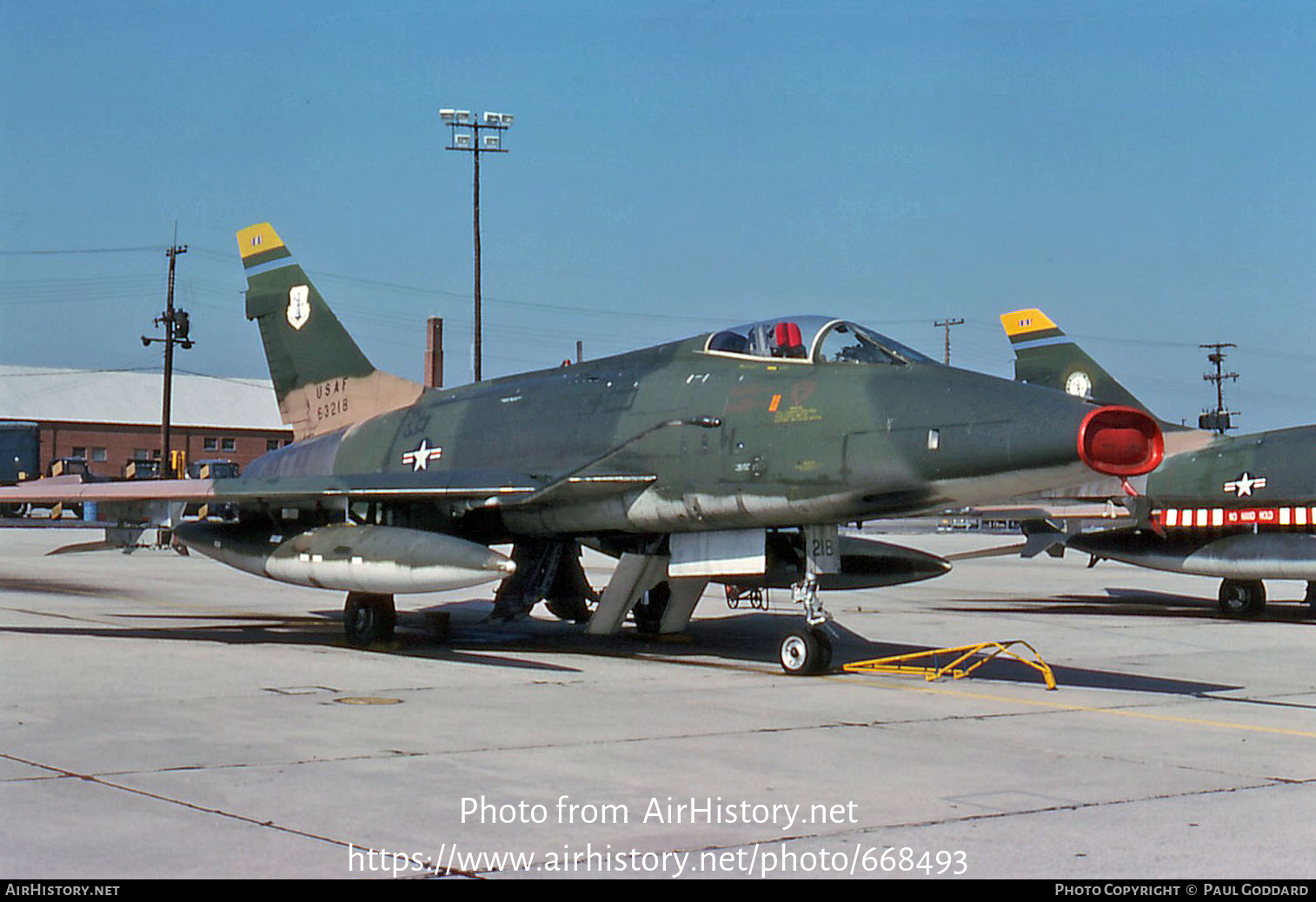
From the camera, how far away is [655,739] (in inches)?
334

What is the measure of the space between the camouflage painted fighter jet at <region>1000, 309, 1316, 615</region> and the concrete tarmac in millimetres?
3987

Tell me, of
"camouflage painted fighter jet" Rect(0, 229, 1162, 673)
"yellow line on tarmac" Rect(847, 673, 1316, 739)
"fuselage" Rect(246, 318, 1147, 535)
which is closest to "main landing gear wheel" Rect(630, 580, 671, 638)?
"camouflage painted fighter jet" Rect(0, 229, 1162, 673)

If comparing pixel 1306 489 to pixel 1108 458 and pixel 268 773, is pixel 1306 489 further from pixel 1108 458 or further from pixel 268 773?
pixel 268 773

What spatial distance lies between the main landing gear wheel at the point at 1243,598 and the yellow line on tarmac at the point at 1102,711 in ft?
35.5

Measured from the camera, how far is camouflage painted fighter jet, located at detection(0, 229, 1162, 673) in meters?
10.6

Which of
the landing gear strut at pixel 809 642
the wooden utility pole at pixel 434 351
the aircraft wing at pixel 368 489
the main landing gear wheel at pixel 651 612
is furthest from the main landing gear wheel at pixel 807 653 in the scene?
the wooden utility pole at pixel 434 351

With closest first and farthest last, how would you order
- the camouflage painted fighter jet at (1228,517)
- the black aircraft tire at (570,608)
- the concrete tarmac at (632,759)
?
the concrete tarmac at (632,759) < the black aircraft tire at (570,608) < the camouflage painted fighter jet at (1228,517)

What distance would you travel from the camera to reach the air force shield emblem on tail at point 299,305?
715 inches

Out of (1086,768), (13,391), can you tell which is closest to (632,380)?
(1086,768)

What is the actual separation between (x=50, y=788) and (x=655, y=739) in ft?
11.2

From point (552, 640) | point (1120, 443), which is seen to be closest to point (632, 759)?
point (1120, 443)

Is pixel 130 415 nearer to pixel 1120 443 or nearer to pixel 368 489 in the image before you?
pixel 368 489

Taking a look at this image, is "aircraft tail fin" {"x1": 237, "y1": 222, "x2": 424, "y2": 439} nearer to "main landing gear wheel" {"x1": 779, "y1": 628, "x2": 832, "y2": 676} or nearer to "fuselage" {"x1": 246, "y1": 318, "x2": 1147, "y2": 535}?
"fuselage" {"x1": 246, "y1": 318, "x2": 1147, "y2": 535}

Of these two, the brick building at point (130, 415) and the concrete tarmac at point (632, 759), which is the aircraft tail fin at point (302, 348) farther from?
the brick building at point (130, 415)
